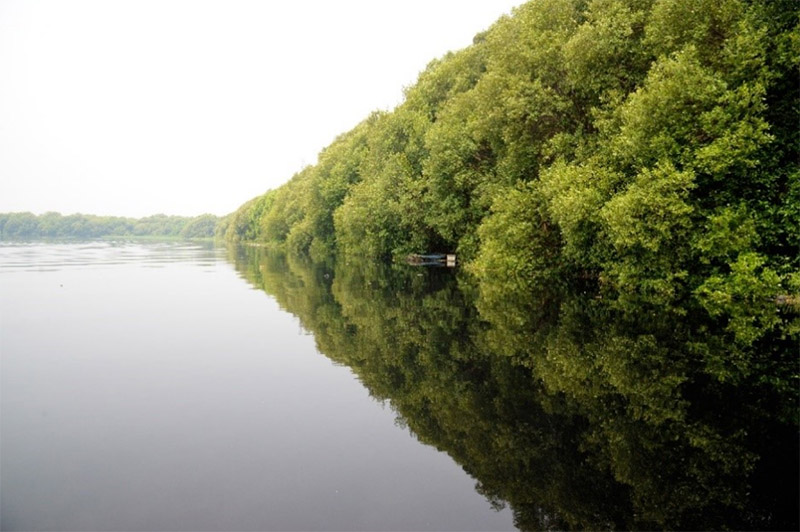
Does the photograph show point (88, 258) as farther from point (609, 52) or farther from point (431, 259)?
point (609, 52)

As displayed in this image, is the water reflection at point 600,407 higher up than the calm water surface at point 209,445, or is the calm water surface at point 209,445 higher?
the calm water surface at point 209,445

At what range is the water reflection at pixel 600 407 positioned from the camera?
6273 millimetres

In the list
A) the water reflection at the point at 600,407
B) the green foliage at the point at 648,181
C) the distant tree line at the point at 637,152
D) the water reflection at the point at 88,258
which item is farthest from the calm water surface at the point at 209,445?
the water reflection at the point at 88,258

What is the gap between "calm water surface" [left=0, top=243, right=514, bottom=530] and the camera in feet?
20.4

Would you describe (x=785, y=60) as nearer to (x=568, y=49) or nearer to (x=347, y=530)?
(x=568, y=49)

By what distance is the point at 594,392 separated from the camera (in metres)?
10.3

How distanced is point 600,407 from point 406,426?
11.7 feet

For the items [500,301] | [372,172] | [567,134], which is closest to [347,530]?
[500,301]

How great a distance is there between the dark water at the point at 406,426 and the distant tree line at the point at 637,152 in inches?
163

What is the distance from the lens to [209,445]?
8.31 metres

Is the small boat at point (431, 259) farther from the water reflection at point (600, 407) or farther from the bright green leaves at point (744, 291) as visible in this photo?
the water reflection at point (600, 407)

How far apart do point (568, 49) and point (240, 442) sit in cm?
2707

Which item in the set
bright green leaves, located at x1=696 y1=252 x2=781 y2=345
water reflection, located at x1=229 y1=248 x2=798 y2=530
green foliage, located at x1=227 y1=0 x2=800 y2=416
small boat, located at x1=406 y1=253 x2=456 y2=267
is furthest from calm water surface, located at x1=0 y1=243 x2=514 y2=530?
small boat, located at x1=406 y1=253 x2=456 y2=267

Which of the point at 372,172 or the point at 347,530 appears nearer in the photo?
the point at 347,530
